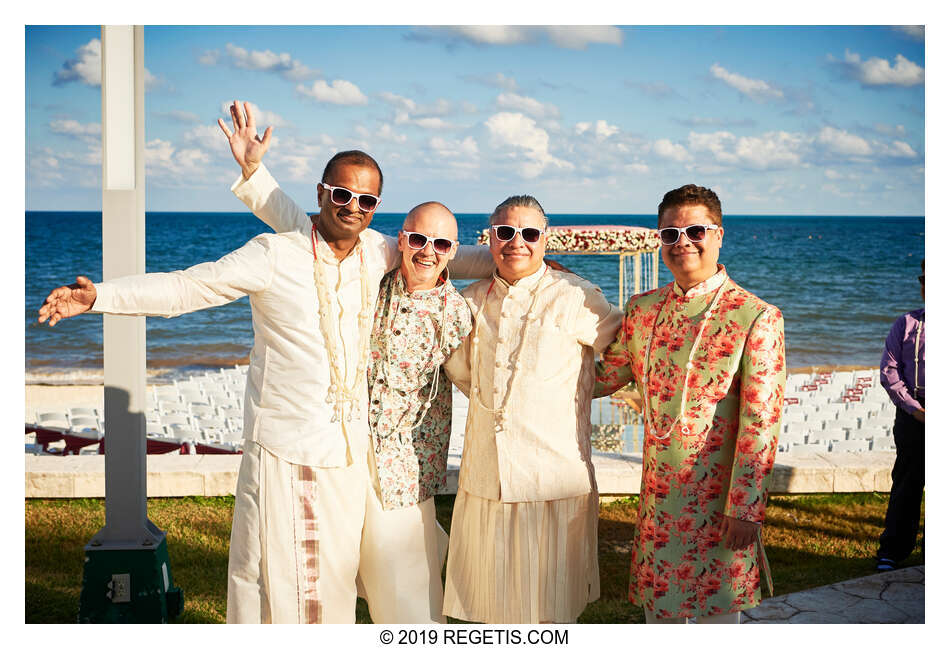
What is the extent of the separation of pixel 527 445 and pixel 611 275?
37.4m

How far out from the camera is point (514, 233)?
10.3 ft

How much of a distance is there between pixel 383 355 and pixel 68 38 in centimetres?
5290

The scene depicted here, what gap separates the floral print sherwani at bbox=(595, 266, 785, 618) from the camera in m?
2.96

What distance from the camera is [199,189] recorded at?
4944 cm

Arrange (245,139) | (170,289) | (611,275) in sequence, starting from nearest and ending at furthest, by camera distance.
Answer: (170,289)
(245,139)
(611,275)

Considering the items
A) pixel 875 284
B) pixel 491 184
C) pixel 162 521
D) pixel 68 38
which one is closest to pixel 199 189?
pixel 68 38

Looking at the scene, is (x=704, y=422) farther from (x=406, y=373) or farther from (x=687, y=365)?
(x=406, y=373)

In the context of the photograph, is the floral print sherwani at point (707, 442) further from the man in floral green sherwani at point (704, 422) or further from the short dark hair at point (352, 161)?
the short dark hair at point (352, 161)

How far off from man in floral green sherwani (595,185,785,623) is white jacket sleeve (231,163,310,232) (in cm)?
147

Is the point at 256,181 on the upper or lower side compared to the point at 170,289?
upper

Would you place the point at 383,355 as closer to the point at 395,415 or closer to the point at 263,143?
the point at 395,415

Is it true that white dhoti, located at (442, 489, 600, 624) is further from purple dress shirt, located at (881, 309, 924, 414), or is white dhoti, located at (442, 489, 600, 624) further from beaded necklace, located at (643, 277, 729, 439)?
purple dress shirt, located at (881, 309, 924, 414)

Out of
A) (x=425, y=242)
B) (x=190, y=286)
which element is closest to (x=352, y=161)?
(x=425, y=242)

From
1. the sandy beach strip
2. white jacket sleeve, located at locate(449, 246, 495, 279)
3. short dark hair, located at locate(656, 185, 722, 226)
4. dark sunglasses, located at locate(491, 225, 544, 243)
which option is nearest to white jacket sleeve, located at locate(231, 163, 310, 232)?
white jacket sleeve, located at locate(449, 246, 495, 279)
